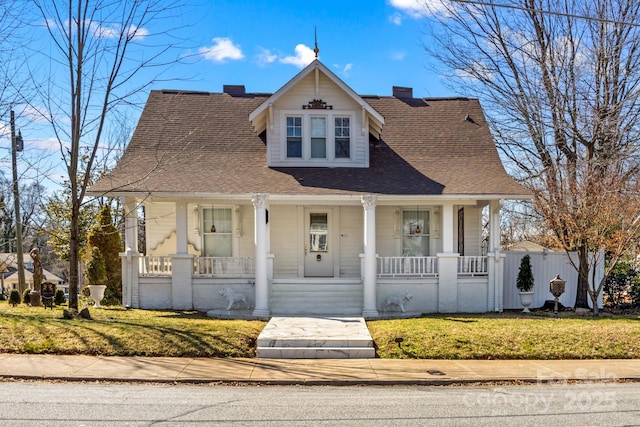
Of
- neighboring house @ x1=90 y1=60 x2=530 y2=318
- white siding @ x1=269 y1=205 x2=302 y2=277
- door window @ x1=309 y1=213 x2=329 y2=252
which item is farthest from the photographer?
door window @ x1=309 y1=213 x2=329 y2=252

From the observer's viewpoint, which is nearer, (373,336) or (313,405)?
(313,405)

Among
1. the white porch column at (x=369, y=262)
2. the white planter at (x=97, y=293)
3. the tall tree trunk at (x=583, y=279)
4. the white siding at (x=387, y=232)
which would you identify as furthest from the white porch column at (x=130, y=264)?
the tall tree trunk at (x=583, y=279)

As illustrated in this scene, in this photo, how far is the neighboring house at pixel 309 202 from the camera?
47.4ft

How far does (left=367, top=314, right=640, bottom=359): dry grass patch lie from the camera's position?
988 cm

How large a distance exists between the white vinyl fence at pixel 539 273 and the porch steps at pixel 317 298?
4.70m

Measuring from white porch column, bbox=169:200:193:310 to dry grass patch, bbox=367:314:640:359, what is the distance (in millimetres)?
5636

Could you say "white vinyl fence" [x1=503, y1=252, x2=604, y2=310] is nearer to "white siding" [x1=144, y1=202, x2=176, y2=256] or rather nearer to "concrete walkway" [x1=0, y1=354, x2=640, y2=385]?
"concrete walkway" [x1=0, y1=354, x2=640, y2=385]

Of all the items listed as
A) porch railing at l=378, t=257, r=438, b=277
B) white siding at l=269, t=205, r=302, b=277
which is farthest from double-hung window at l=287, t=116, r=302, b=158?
porch railing at l=378, t=257, r=438, b=277

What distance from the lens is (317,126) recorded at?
16.2 m

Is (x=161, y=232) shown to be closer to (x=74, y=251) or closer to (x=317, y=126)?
(x=74, y=251)

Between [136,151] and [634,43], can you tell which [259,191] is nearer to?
[136,151]

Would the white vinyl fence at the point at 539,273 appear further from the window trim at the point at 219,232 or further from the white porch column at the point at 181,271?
the white porch column at the point at 181,271

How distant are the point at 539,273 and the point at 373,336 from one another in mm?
7829

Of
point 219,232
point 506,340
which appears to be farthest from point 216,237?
point 506,340
